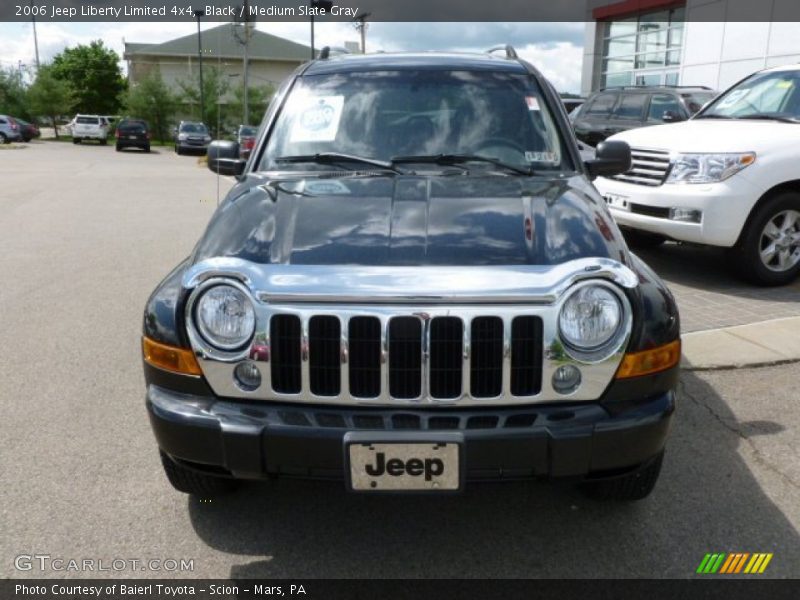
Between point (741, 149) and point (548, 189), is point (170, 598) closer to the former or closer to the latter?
point (548, 189)

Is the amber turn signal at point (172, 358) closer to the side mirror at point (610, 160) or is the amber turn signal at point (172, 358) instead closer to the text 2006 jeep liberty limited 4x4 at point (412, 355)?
the text 2006 jeep liberty limited 4x4 at point (412, 355)

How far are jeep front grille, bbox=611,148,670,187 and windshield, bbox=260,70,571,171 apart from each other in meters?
3.05

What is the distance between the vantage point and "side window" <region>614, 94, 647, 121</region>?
12.5 m

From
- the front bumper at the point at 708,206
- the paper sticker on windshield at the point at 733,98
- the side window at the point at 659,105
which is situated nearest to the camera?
the front bumper at the point at 708,206

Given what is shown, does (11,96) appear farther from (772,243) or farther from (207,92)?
(772,243)

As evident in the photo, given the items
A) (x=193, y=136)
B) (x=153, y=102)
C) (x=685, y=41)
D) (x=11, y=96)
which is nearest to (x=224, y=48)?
(x=153, y=102)

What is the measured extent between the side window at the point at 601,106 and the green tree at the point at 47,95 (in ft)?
164

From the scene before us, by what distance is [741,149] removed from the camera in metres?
6.43

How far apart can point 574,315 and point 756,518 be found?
1.35m

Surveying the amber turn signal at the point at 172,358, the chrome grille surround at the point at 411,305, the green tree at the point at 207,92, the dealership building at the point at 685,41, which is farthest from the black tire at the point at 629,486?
the green tree at the point at 207,92

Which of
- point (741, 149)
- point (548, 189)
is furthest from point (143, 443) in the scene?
point (741, 149)

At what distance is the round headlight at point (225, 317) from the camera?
101 inches

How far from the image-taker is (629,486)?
3037 millimetres

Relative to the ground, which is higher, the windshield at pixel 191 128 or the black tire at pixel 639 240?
the windshield at pixel 191 128
